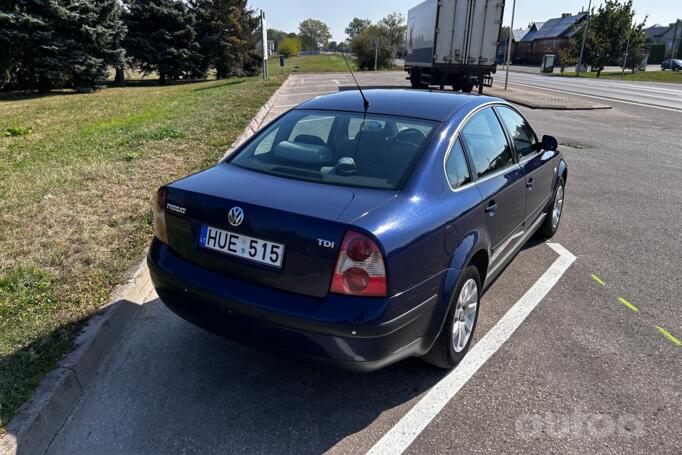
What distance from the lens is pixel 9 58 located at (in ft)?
62.6

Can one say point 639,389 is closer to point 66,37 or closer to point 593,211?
point 593,211

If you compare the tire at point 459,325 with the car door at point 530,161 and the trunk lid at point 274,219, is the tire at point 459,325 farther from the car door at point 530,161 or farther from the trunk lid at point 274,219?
the car door at point 530,161

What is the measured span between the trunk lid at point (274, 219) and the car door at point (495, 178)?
2.93 ft

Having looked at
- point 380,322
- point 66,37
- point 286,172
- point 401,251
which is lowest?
point 380,322

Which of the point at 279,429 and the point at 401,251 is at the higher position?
the point at 401,251

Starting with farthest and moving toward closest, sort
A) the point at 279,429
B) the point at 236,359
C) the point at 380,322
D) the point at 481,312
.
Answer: the point at 481,312, the point at 236,359, the point at 279,429, the point at 380,322

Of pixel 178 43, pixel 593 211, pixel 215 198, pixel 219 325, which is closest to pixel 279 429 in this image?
pixel 219 325

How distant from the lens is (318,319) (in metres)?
2.39

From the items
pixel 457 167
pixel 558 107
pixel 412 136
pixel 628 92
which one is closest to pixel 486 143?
pixel 457 167

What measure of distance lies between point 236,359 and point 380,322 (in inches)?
48.9

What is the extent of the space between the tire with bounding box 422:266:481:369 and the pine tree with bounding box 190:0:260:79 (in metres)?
33.7

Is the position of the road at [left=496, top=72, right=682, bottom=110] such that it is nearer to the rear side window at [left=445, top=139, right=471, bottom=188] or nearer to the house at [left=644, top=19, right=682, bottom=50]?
the rear side window at [left=445, top=139, right=471, bottom=188]

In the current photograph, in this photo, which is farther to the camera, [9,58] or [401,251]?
[9,58]

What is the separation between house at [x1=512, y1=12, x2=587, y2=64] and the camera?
83625 millimetres
